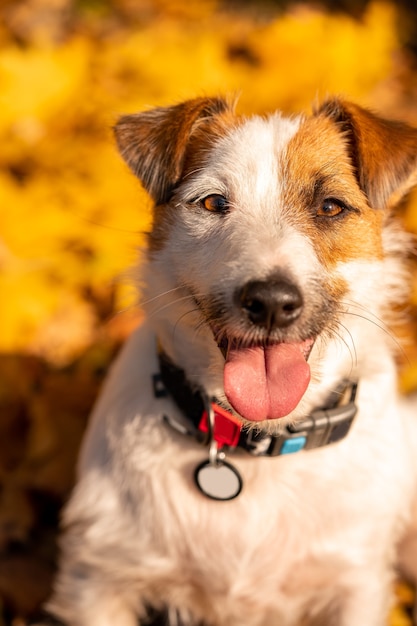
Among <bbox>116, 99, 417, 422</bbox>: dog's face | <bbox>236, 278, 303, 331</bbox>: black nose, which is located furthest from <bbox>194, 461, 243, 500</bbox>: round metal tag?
<bbox>236, 278, 303, 331</bbox>: black nose

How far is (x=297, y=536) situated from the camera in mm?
2820

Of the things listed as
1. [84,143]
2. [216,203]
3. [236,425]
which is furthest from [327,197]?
[84,143]

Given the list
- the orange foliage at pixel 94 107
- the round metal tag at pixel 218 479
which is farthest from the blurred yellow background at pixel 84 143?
the round metal tag at pixel 218 479

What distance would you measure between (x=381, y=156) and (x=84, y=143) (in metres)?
3.09

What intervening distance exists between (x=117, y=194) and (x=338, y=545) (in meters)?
2.74

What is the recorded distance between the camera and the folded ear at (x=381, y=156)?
2.69 metres

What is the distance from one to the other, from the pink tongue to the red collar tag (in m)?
0.17

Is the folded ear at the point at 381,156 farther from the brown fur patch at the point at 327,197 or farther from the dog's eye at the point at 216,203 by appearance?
the dog's eye at the point at 216,203

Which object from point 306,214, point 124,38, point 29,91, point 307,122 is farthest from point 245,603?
point 124,38

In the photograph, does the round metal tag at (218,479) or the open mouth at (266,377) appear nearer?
the open mouth at (266,377)

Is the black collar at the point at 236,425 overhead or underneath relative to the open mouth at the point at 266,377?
underneath

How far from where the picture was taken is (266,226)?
2.56 m

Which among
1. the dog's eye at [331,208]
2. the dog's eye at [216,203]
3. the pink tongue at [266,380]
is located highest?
the dog's eye at [331,208]

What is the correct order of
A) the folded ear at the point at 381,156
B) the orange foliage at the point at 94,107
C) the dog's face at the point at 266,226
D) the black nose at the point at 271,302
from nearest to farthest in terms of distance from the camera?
the black nose at the point at 271,302 < the dog's face at the point at 266,226 < the folded ear at the point at 381,156 < the orange foliage at the point at 94,107
